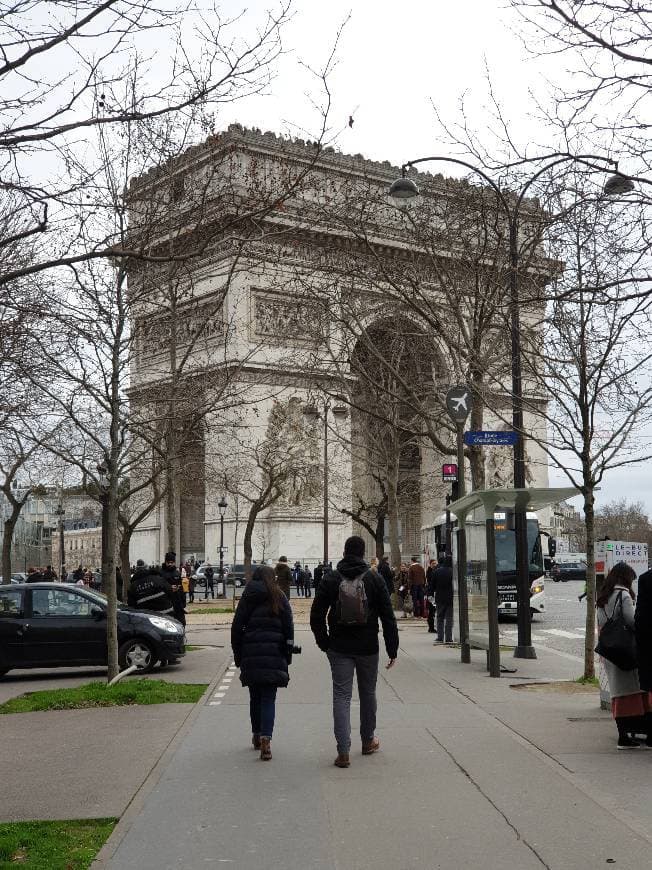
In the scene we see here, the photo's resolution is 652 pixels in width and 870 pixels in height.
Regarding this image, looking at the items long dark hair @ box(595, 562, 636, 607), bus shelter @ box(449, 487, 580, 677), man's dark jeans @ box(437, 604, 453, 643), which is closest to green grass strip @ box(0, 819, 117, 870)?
long dark hair @ box(595, 562, 636, 607)

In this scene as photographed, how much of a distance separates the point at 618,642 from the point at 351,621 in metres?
2.64

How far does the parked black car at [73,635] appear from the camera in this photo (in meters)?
19.8

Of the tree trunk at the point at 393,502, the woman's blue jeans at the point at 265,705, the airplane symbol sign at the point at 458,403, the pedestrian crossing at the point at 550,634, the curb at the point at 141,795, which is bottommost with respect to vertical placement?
the pedestrian crossing at the point at 550,634

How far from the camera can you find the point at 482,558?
1964 centimetres

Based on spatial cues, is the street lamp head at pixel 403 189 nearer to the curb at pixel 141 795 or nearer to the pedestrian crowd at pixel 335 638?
the curb at pixel 141 795

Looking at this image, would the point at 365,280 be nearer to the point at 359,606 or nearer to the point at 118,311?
the point at 118,311

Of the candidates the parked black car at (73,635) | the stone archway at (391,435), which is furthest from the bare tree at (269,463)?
the parked black car at (73,635)

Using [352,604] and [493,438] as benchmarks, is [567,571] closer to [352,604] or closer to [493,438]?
[493,438]

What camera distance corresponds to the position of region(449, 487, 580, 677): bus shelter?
17234 mm

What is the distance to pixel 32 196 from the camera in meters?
8.36

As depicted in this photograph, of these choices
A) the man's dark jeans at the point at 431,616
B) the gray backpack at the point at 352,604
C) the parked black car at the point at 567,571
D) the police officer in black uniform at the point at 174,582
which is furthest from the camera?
the parked black car at the point at 567,571

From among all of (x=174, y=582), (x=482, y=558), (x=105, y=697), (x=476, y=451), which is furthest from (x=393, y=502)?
(x=105, y=697)

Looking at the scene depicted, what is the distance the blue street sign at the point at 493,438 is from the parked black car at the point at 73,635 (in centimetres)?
581

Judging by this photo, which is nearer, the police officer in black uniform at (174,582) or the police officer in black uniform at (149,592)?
the police officer in black uniform at (149,592)
